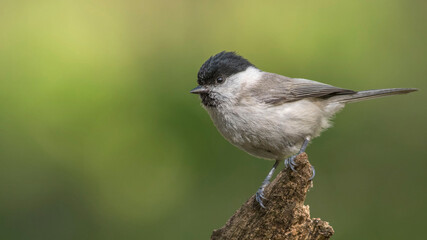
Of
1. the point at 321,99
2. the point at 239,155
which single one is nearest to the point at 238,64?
the point at 321,99

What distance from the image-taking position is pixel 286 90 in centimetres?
308

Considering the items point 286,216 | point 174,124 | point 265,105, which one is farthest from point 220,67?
point 286,216

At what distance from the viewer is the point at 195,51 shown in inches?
160

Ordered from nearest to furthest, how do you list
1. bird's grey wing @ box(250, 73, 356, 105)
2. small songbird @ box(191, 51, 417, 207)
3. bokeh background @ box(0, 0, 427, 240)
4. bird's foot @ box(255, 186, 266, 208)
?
bird's foot @ box(255, 186, 266, 208), small songbird @ box(191, 51, 417, 207), bird's grey wing @ box(250, 73, 356, 105), bokeh background @ box(0, 0, 427, 240)

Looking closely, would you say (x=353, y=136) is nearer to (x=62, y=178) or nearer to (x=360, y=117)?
(x=360, y=117)

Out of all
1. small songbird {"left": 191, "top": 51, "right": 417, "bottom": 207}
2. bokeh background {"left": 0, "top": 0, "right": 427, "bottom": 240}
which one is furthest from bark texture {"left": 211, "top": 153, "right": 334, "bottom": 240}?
bokeh background {"left": 0, "top": 0, "right": 427, "bottom": 240}

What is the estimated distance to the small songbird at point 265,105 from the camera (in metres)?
2.89

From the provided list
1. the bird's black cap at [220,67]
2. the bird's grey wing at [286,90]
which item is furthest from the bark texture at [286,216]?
the bird's black cap at [220,67]

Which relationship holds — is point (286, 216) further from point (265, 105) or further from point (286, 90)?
point (286, 90)

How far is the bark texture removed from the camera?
91.1 inches

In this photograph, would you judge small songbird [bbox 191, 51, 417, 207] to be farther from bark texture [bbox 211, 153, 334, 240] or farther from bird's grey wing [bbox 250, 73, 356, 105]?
bark texture [bbox 211, 153, 334, 240]

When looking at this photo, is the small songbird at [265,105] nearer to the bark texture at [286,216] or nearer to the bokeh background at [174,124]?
the bark texture at [286,216]

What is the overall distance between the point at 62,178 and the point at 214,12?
5.49ft

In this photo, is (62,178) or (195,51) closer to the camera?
(62,178)
